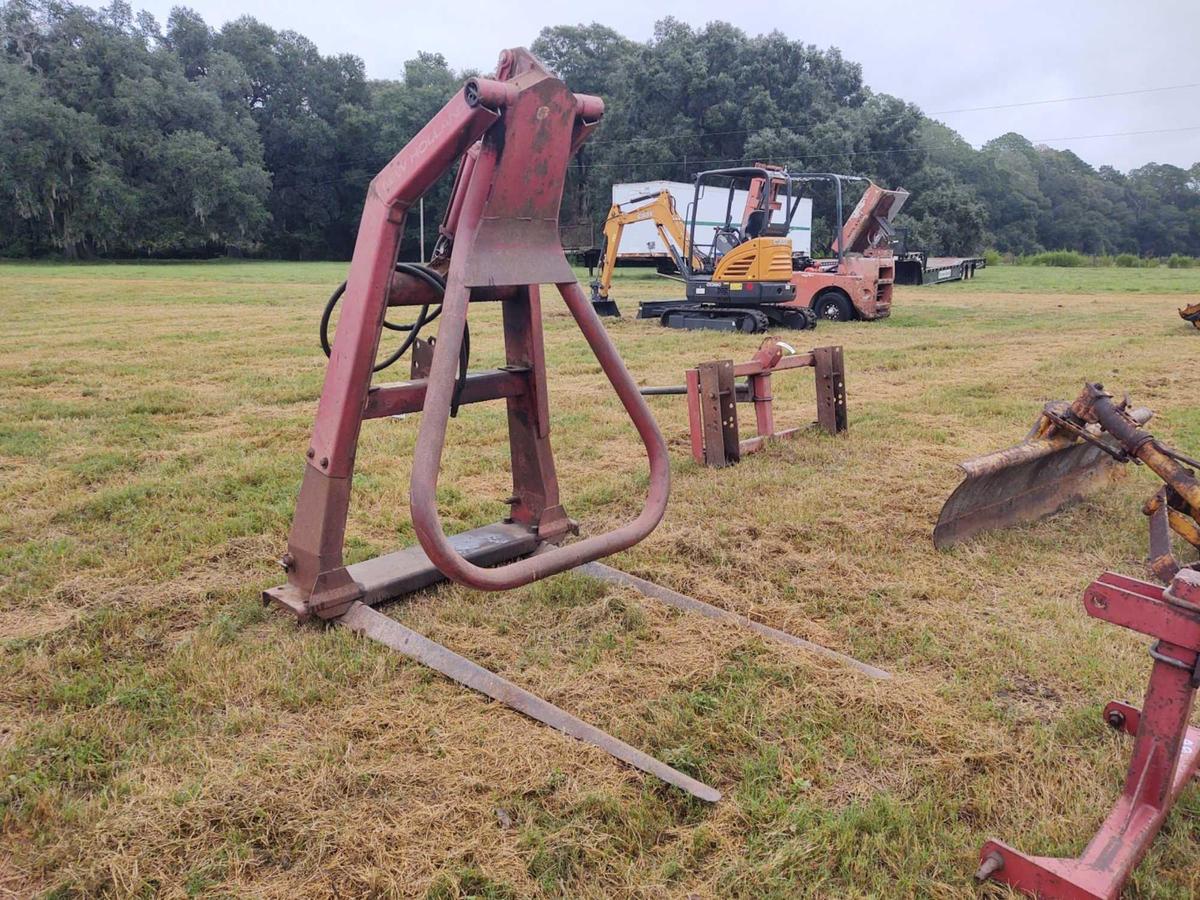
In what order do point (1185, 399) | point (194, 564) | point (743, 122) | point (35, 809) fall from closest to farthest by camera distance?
1. point (35, 809)
2. point (194, 564)
3. point (1185, 399)
4. point (743, 122)

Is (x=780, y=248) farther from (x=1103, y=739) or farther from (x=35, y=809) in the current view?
(x=35, y=809)

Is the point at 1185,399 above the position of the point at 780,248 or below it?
below

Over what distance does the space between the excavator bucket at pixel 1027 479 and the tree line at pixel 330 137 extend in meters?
24.9

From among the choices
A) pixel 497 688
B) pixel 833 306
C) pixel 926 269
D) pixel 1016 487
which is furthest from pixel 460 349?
pixel 926 269

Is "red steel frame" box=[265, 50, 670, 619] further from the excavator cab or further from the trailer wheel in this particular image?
the trailer wheel

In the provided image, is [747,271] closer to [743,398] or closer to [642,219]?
[642,219]

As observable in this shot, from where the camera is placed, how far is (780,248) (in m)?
13.5

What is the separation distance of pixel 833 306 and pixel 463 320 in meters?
13.2

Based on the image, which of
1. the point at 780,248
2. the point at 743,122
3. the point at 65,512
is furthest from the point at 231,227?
the point at 65,512

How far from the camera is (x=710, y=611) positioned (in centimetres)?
333

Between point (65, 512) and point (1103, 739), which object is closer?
point (1103, 739)

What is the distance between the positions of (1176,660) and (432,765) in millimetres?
1836

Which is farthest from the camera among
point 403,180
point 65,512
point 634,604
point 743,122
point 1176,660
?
point 743,122

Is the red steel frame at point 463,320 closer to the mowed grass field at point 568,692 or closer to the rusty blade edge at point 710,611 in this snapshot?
the mowed grass field at point 568,692
